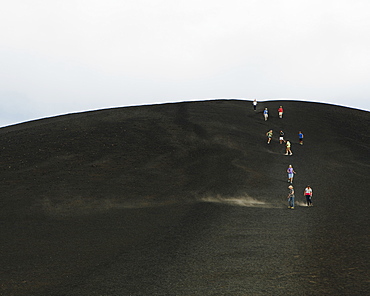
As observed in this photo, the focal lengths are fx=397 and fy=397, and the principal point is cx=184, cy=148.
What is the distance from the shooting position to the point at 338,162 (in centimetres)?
3591

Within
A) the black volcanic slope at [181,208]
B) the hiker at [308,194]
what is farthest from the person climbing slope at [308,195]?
the black volcanic slope at [181,208]

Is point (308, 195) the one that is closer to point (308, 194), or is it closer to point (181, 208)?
point (308, 194)

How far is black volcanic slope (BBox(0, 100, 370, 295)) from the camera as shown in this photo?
Result: 15.4m

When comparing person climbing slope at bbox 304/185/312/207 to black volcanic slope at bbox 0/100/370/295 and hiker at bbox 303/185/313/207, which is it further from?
black volcanic slope at bbox 0/100/370/295

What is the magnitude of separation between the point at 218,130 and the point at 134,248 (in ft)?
89.0

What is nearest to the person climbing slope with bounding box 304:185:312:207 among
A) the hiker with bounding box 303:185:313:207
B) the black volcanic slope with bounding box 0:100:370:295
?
the hiker with bounding box 303:185:313:207

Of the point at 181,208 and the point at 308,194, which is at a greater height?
the point at 308,194

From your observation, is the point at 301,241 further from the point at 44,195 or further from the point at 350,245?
the point at 44,195

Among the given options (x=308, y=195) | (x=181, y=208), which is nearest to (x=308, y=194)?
(x=308, y=195)

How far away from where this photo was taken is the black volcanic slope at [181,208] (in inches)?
605

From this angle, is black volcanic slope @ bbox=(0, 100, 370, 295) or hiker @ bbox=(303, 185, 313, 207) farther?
hiker @ bbox=(303, 185, 313, 207)

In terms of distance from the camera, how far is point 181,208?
25.3m

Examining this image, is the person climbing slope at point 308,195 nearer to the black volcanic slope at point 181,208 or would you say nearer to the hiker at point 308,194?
the hiker at point 308,194

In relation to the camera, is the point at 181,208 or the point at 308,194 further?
the point at 181,208
